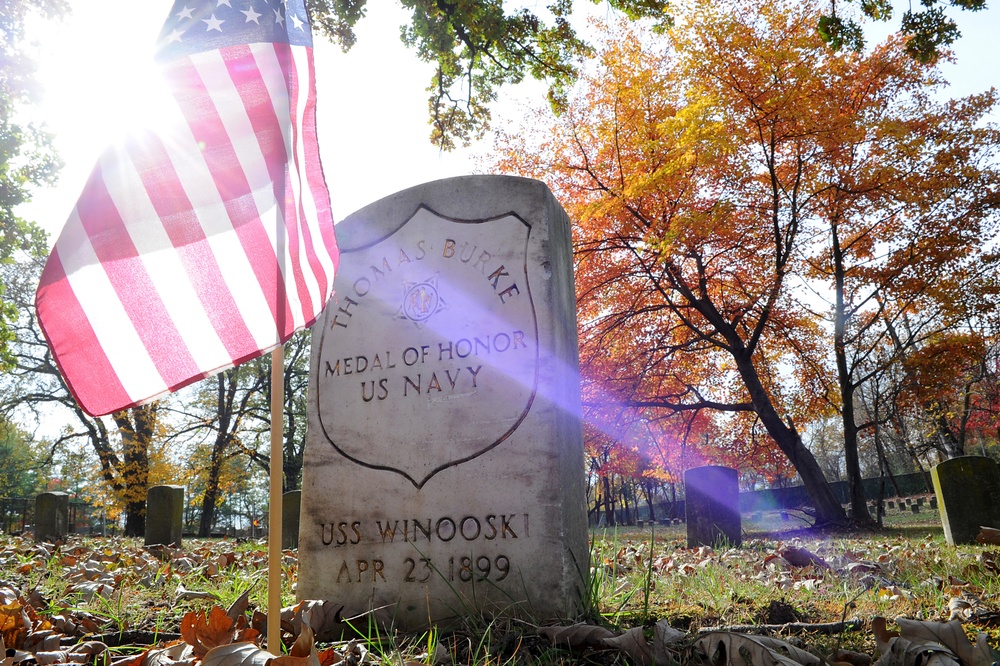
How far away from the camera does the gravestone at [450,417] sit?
9.41 feet

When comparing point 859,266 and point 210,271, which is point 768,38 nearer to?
point 859,266

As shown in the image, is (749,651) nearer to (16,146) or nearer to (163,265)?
(163,265)

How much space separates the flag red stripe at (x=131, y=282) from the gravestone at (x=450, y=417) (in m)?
1.36

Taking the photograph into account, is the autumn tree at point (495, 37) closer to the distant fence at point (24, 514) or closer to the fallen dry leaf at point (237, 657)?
the fallen dry leaf at point (237, 657)

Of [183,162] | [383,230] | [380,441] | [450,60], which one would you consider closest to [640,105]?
[450,60]

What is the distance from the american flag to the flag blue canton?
5 centimetres

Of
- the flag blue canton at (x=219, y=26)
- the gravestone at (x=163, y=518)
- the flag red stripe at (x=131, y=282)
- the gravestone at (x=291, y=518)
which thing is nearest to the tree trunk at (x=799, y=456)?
the gravestone at (x=291, y=518)

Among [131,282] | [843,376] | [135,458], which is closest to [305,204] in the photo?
[131,282]

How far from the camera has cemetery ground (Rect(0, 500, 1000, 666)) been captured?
1857 millimetres

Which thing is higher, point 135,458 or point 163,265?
Answer: point 163,265

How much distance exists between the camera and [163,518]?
1014cm

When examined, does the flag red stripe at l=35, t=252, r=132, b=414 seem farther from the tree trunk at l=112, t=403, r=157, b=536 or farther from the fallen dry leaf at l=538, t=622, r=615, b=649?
the tree trunk at l=112, t=403, r=157, b=536

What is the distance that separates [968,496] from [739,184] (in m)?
6.51

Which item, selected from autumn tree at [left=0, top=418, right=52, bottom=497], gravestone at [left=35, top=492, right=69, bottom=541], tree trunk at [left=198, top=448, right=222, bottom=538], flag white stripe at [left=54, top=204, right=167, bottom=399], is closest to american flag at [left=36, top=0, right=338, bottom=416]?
flag white stripe at [left=54, top=204, right=167, bottom=399]
